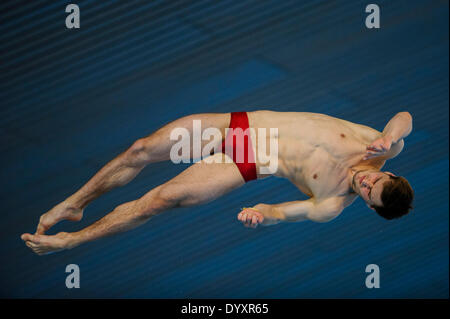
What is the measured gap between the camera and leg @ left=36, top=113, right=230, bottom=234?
324 cm

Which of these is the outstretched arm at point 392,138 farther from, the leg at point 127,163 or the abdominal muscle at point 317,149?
the leg at point 127,163

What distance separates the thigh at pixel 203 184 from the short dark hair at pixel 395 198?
811mm

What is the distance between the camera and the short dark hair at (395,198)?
2832mm

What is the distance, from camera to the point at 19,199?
15.3 feet

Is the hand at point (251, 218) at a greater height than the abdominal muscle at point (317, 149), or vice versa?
the abdominal muscle at point (317, 149)

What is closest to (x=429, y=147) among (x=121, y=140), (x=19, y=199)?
(x=121, y=140)

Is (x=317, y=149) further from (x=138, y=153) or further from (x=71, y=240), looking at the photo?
(x=71, y=240)

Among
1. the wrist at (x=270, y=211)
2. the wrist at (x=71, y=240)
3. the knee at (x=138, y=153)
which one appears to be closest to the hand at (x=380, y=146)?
the wrist at (x=270, y=211)

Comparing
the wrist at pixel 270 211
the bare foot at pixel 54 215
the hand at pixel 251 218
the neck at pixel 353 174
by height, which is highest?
the neck at pixel 353 174

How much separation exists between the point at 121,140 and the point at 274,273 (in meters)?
1.77

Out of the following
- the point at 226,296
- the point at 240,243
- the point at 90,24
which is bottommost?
the point at 226,296

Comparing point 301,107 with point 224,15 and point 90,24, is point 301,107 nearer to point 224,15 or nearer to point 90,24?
point 224,15

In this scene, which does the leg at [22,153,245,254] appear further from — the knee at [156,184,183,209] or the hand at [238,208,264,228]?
the hand at [238,208,264,228]

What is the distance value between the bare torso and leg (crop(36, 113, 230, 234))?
302 millimetres
